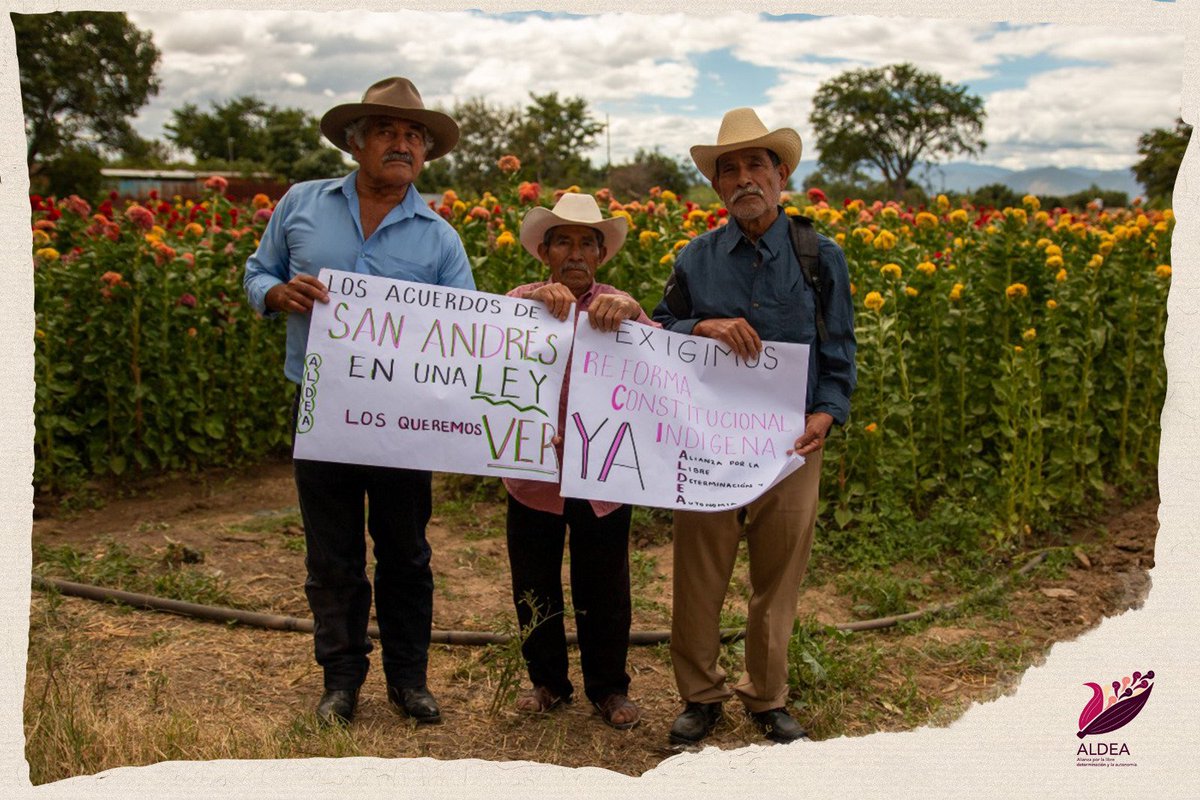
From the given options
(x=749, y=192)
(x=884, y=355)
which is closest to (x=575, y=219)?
(x=749, y=192)

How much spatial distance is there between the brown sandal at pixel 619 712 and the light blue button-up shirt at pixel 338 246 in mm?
1630

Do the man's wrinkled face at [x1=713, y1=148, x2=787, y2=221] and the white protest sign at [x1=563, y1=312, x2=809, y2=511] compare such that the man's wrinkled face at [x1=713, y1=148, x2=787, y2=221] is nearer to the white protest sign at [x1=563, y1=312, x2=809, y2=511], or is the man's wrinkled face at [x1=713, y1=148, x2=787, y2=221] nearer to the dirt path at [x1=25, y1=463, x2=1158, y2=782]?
the white protest sign at [x1=563, y1=312, x2=809, y2=511]

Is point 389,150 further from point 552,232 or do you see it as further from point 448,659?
point 448,659

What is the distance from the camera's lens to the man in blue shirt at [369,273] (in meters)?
3.72

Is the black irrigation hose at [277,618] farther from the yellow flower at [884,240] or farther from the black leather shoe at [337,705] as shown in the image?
the yellow flower at [884,240]

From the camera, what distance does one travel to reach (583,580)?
394cm

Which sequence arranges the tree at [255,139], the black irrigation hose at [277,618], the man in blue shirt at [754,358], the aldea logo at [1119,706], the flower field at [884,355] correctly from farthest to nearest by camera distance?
the tree at [255,139] < the flower field at [884,355] < the black irrigation hose at [277,618] < the man in blue shirt at [754,358] < the aldea logo at [1119,706]

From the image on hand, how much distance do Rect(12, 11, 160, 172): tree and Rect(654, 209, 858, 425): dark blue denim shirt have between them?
3362 centimetres

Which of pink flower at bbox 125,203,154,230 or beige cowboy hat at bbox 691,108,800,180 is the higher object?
beige cowboy hat at bbox 691,108,800,180

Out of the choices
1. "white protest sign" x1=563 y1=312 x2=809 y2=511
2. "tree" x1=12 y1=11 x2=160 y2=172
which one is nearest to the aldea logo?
"white protest sign" x1=563 y1=312 x2=809 y2=511

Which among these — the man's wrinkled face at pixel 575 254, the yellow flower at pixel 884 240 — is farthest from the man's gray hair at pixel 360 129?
the yellow flower at pixel 884 240

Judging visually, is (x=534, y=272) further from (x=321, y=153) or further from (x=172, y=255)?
(x=321, y=153)

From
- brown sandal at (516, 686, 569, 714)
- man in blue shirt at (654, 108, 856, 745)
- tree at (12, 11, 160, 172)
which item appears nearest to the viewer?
man in blue shirt at (654, 108, 856, 745)

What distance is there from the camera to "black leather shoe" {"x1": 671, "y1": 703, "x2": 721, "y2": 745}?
12.7ft
